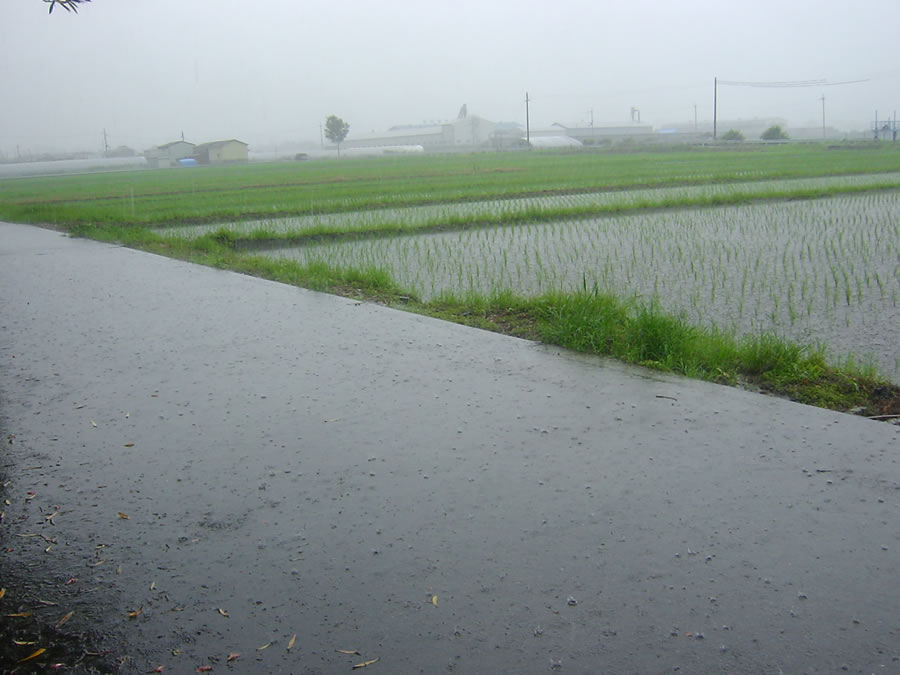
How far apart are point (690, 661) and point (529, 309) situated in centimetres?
439

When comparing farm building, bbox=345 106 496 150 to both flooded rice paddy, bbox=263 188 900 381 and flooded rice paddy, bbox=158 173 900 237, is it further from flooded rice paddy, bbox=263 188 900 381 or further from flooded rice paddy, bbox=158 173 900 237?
flooded rice paddy, bbox=263 188 900 381

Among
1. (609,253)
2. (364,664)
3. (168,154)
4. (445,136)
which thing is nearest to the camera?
(364,664)

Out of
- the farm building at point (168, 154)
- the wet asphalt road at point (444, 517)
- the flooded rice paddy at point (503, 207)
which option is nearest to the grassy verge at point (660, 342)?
the wet asphalt road at point (444, 517)

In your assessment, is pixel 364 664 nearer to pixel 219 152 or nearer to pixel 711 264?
pixel 711 264

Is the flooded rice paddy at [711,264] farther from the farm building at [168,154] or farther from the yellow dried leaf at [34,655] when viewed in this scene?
the farm building at [168,154]

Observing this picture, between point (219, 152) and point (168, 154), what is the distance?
10.4ft

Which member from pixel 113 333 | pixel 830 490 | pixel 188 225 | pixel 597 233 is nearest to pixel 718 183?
pixel 597 233

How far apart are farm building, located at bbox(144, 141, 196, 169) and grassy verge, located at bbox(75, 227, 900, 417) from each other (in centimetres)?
4714

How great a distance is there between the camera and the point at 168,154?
2060 inches

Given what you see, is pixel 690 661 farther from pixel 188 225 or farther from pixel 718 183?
pixel 718 183

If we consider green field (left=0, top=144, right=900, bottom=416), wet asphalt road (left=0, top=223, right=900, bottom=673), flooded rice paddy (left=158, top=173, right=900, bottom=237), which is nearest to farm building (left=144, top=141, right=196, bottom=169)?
green field (left=0, top=144, right=900, bottom=416)

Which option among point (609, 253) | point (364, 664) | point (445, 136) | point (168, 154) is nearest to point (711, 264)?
point (609, 253)

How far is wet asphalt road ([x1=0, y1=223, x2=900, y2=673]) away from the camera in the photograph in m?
2.21

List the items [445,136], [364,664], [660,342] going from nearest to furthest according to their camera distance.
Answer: [364,664]
[660,342]
[445,136]
